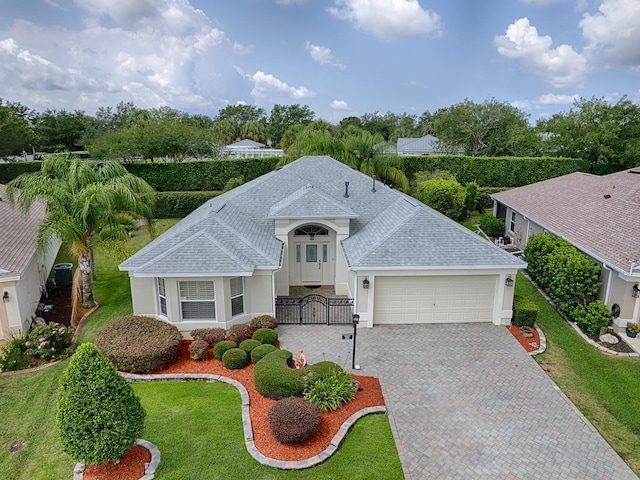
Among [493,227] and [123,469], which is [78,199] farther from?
[493,227]

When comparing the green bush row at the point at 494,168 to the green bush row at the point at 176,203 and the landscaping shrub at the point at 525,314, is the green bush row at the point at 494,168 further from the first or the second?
the landscaping shrub at the point at 525,314

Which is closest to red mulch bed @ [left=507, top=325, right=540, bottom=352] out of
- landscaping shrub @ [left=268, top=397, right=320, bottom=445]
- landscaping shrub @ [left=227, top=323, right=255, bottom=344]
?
landscaping shrub @ [left=268, top=397, right=320, bottom=445]

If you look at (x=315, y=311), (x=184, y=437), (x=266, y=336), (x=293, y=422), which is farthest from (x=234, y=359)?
(x=315, y=311)

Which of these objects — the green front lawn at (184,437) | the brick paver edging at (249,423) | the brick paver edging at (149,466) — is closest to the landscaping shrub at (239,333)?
the brick paver edging at (249,423)

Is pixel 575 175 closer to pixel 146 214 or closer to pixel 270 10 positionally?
pixel 270 10

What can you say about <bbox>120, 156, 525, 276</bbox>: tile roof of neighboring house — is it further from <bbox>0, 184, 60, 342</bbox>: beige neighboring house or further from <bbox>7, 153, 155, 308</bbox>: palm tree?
<bbox>0, 184, 60, 342</bbox>: beige neighboring house

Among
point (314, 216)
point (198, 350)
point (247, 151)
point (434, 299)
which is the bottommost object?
point (198, 350)
